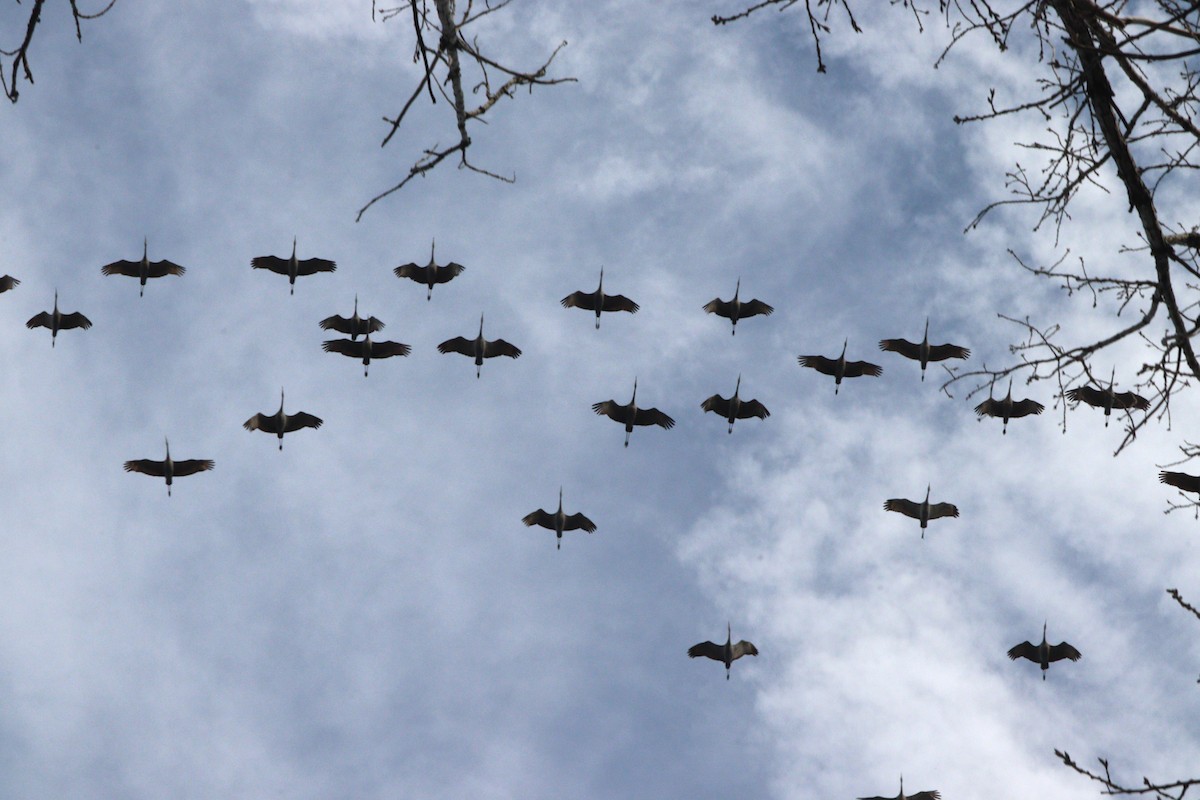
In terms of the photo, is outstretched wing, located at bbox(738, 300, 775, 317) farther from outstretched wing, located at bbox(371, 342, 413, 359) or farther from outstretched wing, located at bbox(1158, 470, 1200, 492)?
outstretched wing, located at bbox(1158, 470, 1200, 492)

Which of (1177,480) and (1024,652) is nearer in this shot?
(1177,480)

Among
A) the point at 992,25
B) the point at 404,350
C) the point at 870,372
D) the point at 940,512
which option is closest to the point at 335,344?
the point at 404,350

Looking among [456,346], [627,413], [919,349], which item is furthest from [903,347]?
[456,346]

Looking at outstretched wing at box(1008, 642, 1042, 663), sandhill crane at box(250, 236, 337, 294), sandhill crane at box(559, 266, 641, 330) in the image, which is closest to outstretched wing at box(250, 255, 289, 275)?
sandhill crane at box(250, 236, 337, 294)

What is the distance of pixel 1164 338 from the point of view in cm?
448

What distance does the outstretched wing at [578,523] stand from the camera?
2003 centimetres

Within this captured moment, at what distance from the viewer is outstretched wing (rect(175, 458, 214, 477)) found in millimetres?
19094

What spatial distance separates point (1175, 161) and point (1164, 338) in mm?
718

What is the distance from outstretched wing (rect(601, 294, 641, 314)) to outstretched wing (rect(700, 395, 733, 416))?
1.87m

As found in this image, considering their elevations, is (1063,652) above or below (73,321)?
below

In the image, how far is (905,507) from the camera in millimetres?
19344

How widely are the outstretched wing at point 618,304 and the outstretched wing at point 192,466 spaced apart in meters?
6.53

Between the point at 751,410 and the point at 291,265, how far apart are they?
7356 mm

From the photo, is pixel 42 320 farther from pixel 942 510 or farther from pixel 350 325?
pixel 942 510
